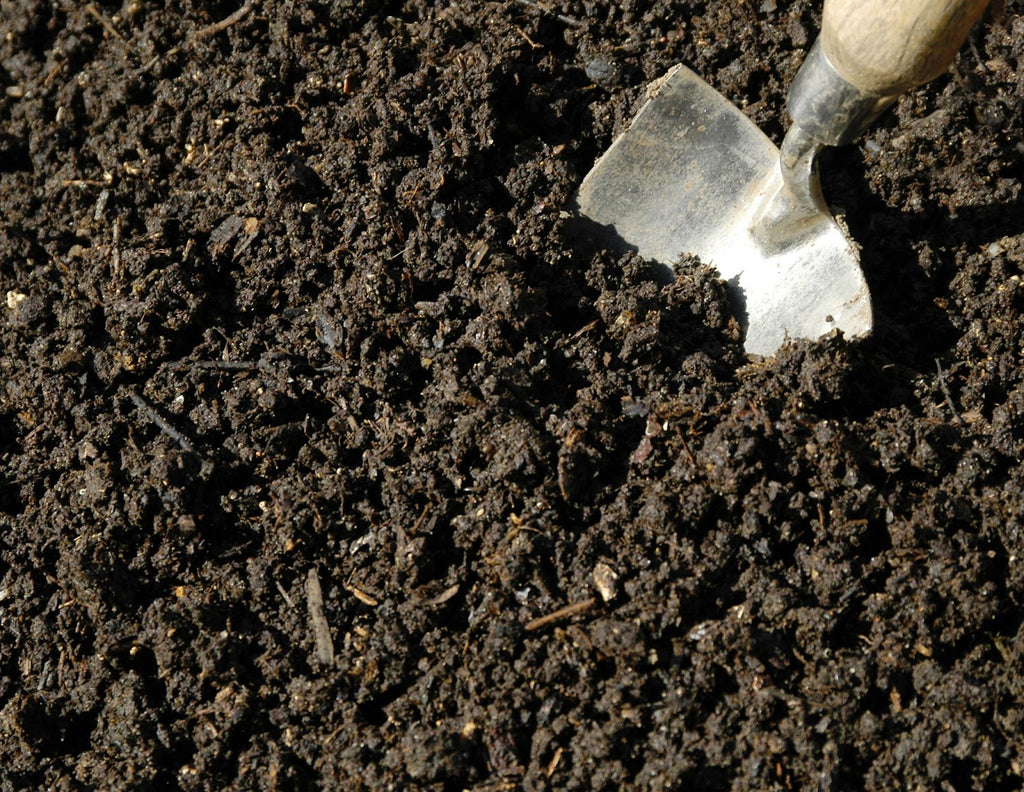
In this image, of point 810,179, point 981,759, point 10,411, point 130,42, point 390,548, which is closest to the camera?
point 981,759

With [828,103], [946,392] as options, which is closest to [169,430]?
[828,103]

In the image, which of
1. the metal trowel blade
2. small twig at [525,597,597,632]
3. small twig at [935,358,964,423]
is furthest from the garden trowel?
small twig at [525,597,597,632]

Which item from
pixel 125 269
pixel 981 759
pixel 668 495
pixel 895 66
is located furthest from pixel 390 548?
pixel 895 66

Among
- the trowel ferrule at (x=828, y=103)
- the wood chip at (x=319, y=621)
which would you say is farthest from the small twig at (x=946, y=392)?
the wood chip at (x=319, y=621)

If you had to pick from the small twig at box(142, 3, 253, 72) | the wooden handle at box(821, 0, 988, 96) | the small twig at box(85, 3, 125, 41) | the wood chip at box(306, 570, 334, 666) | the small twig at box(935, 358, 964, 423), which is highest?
the small twig at box(85, 3, 125, 41)

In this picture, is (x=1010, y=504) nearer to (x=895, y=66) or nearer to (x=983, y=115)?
(x=895, y=66)

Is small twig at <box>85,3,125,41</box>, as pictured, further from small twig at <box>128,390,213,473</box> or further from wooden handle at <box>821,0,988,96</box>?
wooden handle at <box>821,0,988,96</box>

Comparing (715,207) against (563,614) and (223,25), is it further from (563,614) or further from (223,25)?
(223,25)
